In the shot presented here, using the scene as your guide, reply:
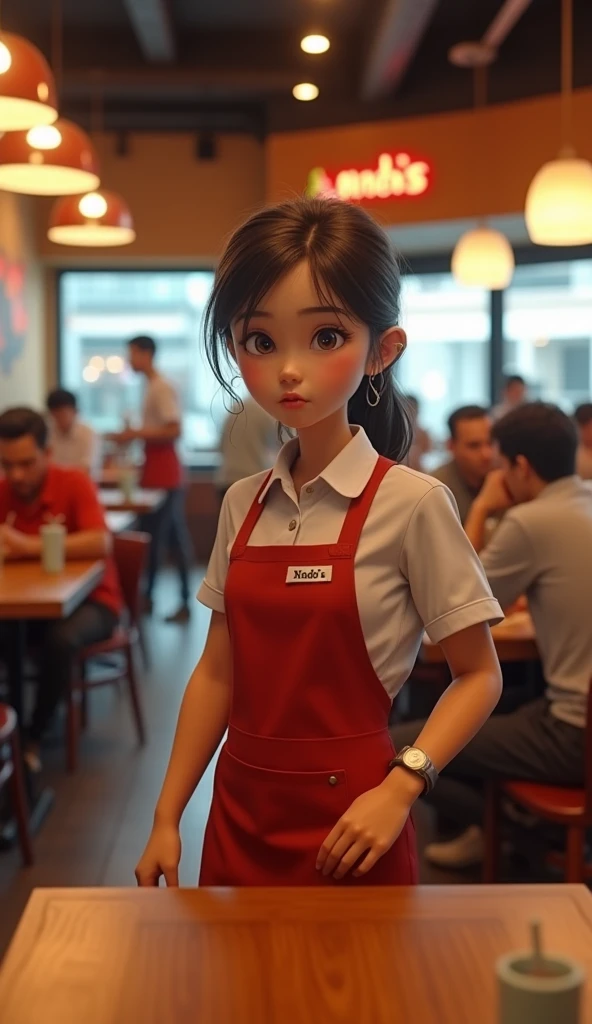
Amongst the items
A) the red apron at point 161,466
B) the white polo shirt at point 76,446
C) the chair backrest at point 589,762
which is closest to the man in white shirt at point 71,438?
the white polo shirt at point 76,446

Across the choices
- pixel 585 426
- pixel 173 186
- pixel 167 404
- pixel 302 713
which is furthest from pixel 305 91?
pixel 302 713

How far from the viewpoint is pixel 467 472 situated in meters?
4.36

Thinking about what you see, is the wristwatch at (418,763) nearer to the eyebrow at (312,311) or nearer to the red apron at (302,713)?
the red apron at (302,713)

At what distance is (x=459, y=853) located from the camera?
10.9 ft

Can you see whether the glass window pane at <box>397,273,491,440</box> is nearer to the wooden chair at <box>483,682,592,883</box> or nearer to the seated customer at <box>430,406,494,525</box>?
the seated customer at <box>430,406,494,525</box>

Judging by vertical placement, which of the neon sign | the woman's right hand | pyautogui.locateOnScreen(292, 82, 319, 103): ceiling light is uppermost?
pyautogui.locateOnScreen(292, 82, 319, 103): ceiling light

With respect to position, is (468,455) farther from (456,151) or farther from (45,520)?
(456,151)

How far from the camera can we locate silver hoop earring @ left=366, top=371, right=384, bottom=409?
1514mm

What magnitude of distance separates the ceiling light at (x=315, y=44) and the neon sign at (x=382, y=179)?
0.82 meters

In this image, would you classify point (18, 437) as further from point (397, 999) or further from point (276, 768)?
point (397, 999)

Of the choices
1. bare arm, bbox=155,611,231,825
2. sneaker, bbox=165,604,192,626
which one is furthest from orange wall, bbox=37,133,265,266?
bare arm, bbox=155,611,231,825

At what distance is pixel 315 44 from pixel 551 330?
8.97 ft

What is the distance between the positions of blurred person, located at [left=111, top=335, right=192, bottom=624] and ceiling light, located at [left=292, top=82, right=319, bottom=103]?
2180 mm

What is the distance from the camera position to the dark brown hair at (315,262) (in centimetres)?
134
